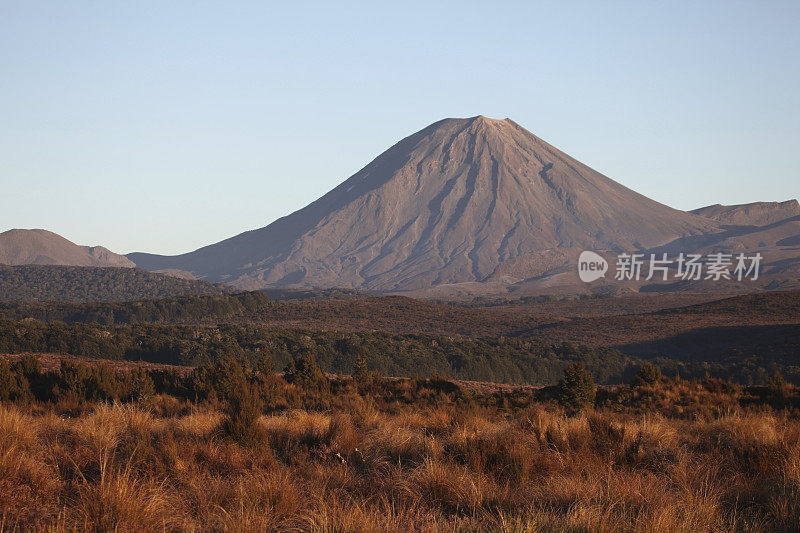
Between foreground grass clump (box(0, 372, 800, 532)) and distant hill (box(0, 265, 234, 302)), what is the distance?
444 ft

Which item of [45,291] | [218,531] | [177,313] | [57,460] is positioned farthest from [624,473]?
[45,291]

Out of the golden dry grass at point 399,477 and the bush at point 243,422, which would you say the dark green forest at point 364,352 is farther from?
the golden dry grass at point 399,477

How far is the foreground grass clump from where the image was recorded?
20.1 ft

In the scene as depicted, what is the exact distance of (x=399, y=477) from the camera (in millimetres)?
7719

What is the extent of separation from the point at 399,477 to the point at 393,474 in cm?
28

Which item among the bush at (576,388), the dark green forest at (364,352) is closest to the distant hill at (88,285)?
the dark green forest at (364,352)

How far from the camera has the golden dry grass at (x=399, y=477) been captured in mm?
6102

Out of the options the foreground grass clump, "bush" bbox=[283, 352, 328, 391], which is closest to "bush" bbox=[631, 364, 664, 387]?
"bush" bbox=[283, 352, 328, 391]

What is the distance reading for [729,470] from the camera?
830cm

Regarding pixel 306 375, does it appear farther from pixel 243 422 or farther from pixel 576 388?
pixel 243 422

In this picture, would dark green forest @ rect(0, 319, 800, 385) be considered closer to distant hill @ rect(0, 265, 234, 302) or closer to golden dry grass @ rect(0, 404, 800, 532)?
golden dry grass @ rect(0, 404, 800, 532)

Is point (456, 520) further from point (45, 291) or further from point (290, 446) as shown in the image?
point (45, 291)

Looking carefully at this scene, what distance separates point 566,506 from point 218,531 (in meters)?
3.37

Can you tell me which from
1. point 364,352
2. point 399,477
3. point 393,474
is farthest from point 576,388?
point 364,352
